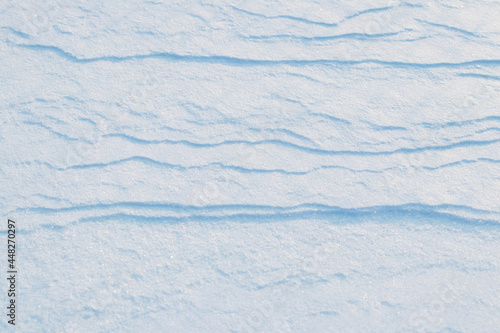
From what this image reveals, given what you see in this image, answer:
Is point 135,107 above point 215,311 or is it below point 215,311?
above

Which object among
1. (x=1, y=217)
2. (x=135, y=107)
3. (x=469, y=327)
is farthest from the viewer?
(x=135, y=107)

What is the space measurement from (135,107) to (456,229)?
3.05 feet

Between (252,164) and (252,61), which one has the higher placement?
(252,61)

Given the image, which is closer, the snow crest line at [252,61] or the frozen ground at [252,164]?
the frozen ground at [252,164]

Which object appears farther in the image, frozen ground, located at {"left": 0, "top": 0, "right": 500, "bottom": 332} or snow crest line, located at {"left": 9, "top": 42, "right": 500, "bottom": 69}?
snow crest line, located at {"left": 9, "top": 42, "right": 500, "bottom": 69}

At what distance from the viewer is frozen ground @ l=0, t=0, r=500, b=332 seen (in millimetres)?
1159

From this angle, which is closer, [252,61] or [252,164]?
[252,164]

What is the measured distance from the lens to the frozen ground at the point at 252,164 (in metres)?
1.16

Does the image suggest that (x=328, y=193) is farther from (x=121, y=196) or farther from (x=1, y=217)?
(x=1, y=217)

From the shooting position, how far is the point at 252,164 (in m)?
1.32

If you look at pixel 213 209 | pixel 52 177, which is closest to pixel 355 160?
→ pixel 213 209

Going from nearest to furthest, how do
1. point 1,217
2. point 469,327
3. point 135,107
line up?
Answer: point 469,327 → point 1,217 → point 135,107

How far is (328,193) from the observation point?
4.21 feet

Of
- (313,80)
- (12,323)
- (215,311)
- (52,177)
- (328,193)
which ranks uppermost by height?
(313,80)
